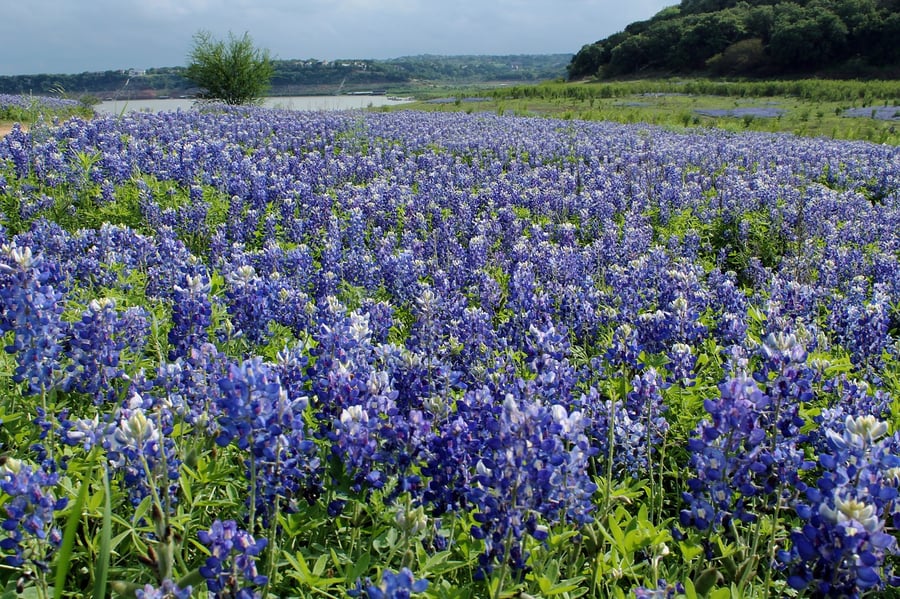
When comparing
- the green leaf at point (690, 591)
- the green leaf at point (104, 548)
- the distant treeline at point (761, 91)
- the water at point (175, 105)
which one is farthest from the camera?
the distant treeline at point (761, 91)

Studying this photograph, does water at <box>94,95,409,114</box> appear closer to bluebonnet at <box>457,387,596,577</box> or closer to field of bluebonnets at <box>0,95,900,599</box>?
field of bluebonnets at <box>0,95,900,599</box>

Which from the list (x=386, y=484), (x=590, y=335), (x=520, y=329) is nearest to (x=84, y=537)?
(x=386, y=484)

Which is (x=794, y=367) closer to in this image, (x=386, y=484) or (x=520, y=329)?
(x=386, y=484)

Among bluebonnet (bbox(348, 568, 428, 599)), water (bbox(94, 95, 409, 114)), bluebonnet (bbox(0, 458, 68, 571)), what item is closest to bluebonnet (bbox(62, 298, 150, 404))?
bluebonnet (bbox(0, 458, 68, 571))

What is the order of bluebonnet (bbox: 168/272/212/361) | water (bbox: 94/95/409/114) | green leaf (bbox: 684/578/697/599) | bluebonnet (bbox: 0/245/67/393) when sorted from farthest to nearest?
water (bbox: 94/95/409/114), bluebonnet (bbox: 168/272/212/361), bluebonnet (bbox: 0/245/67/393), green leaf (bbox: 684/578/697/599)

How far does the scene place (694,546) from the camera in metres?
2.23

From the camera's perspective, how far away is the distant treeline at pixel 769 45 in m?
50.1

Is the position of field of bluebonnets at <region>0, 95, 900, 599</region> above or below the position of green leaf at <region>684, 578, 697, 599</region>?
above

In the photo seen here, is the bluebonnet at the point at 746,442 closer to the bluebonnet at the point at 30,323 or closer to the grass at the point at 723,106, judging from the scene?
the bluebonnet at the point at 30,323

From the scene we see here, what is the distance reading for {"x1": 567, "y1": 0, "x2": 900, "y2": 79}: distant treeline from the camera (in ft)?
164

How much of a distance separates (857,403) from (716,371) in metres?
0.94

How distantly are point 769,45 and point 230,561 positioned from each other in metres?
61.2

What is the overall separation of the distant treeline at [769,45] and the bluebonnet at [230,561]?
57.3 m

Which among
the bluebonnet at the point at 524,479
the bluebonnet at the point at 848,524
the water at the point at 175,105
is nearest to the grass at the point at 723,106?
the water at the point at 175,105
